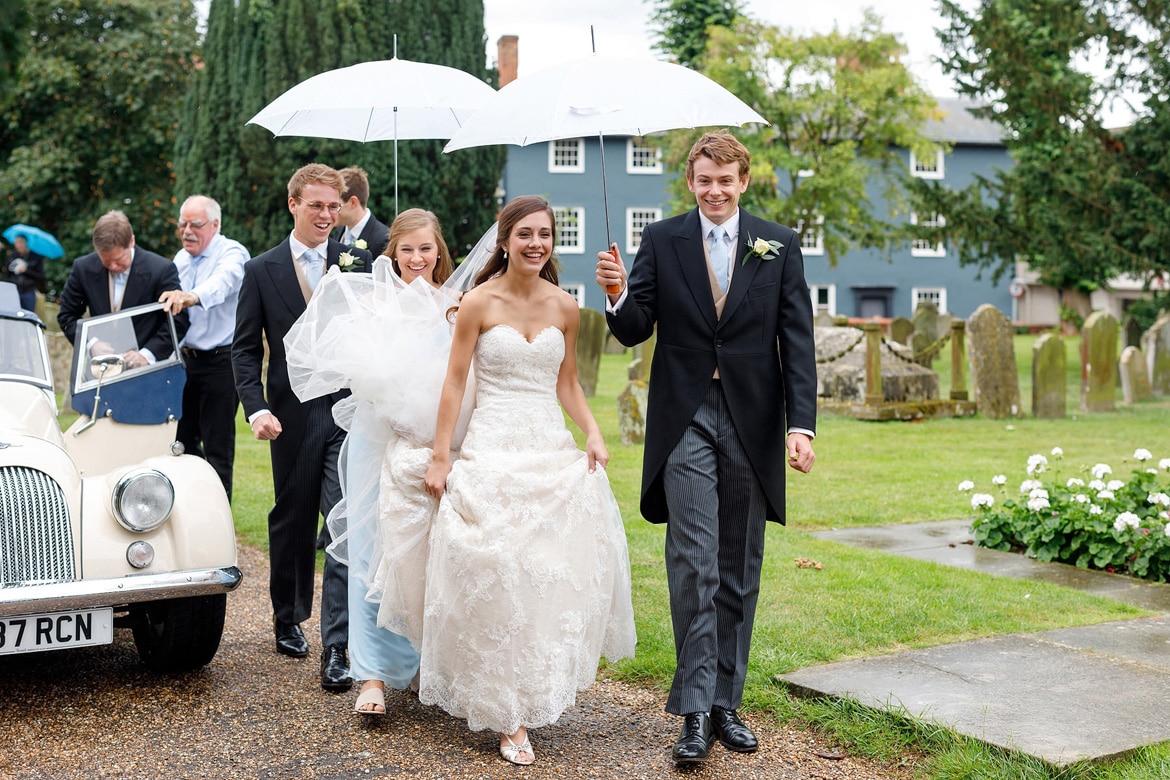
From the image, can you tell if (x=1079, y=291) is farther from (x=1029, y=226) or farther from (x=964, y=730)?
(x=964, y=730)

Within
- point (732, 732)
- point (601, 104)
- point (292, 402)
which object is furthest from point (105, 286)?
point (732, 732)

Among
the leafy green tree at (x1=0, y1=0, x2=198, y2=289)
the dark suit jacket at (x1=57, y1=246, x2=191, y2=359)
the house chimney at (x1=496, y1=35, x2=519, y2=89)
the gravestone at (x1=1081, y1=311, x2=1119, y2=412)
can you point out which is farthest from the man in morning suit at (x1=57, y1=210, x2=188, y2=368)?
the house chimney at (x1=496, y1=35, x2=519, y2=89)

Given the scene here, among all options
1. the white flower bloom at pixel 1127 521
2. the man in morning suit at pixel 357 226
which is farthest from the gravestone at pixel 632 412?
the white flower bloom at pixel 1127 521

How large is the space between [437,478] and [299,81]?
20.5m

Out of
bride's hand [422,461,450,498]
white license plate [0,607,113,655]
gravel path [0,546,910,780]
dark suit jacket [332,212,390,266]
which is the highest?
dark suit jacket [332,212,390,266]

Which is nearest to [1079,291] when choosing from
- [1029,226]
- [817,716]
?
[1029,226]

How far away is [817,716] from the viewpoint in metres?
4.80

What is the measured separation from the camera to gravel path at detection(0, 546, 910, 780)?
440 centimetres

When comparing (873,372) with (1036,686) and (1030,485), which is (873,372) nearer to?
(1030,485)

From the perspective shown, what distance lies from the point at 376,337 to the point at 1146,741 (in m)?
3.25

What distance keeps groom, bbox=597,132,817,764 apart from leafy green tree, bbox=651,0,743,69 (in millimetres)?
41192

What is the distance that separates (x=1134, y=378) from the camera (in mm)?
20109

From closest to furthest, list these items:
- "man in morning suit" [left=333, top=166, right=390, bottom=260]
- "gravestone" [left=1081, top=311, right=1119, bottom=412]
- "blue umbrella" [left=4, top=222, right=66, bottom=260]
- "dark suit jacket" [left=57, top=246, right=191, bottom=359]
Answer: "man in morning suit" [left=333, top=166, right=390, bottom=260]
"dark suit jacket" [left=57, top=246, right=191, bottom=359]
"gravestone" [left=1081, top=311, right=1119, bottom=412]
"blue umbrella" [left=4, top=222, right=66, bottom=260]

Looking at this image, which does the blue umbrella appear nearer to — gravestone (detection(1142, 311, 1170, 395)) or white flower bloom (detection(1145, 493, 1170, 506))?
white flower bloom (detection(1145, 493, 1170, 506))
